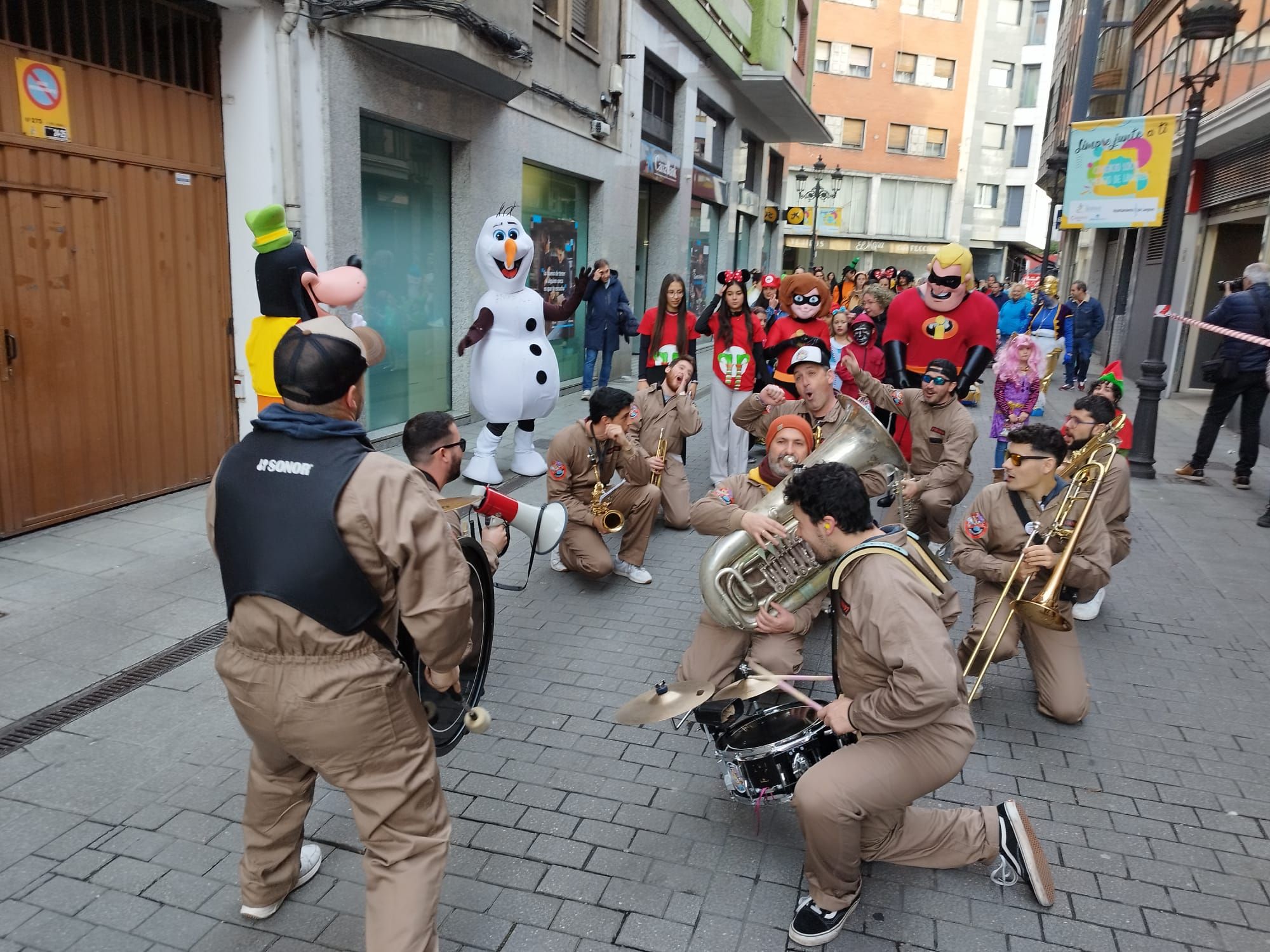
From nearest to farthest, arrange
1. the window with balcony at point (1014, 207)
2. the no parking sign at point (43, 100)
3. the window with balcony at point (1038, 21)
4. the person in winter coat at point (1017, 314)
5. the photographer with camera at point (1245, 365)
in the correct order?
the no parking sign at point (43, 100) → the photographer with camera at point (1245, 365) → the person in winter coat at point (1017, 314) → the window with balcony at point (1038, 21) → the window with balcony at point (1014, 207)

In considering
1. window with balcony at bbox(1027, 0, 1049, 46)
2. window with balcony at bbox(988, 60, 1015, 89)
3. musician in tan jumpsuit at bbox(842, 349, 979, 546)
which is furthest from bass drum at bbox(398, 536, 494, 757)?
window with balcony at bbox(1027, 0, 1049, 46)

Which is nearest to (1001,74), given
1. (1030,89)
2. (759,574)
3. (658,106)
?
(1030,89)

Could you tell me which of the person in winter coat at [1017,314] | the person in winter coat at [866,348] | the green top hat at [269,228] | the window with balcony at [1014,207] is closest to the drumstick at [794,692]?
the green top hat at [269,228]

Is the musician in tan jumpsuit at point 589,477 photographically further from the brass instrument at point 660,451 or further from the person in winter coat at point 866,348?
the person in winter coat at point 866,348

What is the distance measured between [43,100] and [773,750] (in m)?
6.12

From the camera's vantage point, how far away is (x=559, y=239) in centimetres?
1343

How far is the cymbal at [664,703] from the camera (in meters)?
3.25

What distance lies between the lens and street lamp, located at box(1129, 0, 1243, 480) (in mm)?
8711

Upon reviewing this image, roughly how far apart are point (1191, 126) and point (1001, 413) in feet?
11.8

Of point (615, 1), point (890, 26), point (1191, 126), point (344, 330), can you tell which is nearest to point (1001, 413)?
point (1191, 126)

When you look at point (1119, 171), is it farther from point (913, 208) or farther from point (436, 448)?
point (913, 208)

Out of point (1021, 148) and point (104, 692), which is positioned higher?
point (1021, 148)

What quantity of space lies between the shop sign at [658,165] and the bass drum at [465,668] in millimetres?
13504

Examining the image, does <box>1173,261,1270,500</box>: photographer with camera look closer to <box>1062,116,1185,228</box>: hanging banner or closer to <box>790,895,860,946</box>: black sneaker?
<box>1062,116,1185,228</box>: hanging banner
